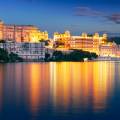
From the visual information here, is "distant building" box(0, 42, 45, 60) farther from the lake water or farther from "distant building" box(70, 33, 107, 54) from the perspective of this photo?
the lake water

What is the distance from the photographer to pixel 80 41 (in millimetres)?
88188

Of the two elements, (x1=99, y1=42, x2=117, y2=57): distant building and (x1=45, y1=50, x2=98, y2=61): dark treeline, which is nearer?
(x1=45, y1=50, x2=98, y2=61): dark treeline

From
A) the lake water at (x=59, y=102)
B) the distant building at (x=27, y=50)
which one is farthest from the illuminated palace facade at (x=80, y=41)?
the lake water at (x=59, y=102)

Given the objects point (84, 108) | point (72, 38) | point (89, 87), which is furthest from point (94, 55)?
point (84, 108)

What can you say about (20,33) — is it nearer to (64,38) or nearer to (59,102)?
(64,38)

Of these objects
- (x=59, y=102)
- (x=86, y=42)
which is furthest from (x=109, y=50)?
(x=59, y=102)

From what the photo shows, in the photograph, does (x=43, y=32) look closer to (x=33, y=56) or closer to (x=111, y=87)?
(x=33, y=56)

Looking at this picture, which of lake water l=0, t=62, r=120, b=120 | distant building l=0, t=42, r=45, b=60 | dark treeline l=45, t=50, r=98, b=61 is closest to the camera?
lake water l=0, t=62, r=120, b=120

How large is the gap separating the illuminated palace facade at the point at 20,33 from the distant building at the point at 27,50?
13.9m

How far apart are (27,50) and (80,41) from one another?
22.8 meters

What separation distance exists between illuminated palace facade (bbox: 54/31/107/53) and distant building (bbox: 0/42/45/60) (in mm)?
15669

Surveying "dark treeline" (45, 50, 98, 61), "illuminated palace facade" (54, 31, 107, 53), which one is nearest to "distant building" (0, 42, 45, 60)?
"dark treeline" (45, 50, 98, 61)

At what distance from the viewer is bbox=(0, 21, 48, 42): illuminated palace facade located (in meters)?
82.2

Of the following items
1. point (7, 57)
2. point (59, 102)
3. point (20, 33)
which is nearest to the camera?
point (59, 102)
